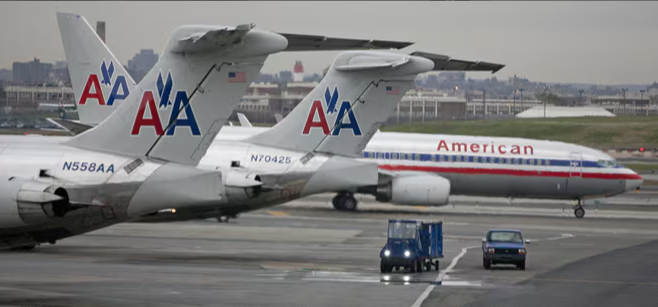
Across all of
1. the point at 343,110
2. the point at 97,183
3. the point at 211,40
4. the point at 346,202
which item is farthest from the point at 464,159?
the point at 97,183

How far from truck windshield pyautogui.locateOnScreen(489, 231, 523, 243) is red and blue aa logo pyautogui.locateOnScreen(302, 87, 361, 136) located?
7.28 meters

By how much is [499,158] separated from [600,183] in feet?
21.5

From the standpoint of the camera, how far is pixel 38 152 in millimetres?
28516

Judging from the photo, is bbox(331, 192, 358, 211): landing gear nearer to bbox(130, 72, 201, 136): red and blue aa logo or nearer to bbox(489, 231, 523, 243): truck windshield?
bbox(489, 231, 523, 243): truck windshield

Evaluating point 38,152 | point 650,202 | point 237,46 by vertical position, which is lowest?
point 650,202

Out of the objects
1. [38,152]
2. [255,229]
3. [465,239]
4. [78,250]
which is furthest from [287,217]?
[38,152]

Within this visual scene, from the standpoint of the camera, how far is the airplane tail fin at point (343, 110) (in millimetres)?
44156

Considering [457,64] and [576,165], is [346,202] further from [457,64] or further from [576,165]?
[457,64]

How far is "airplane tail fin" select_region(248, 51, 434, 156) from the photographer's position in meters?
44.2

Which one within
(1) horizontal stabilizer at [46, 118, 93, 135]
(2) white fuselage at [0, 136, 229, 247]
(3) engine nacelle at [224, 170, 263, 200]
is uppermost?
(1) horizontal stabilizer at [46, 118, 93, 135]

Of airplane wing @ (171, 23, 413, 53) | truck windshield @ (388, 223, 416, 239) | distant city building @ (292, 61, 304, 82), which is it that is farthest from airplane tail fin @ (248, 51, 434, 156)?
distant city building @ (292, 61, 304, 82)

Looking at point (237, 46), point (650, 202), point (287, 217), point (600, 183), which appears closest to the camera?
point (237, 46)

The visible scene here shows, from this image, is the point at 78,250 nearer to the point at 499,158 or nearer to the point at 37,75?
the point at 37,75

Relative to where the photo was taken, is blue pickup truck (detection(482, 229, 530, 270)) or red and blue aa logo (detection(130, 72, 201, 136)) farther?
blue pickup truck (detection(482, 229, 530, 270))
